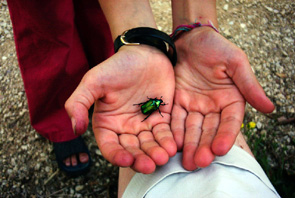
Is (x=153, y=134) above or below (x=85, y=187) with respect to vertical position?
above

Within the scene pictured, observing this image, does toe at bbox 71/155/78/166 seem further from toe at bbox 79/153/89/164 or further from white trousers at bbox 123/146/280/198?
white trousers at bbox 123/146/280/198

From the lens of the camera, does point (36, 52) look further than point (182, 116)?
Yes

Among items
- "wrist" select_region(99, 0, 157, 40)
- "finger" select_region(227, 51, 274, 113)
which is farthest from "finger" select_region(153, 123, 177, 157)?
"wrist" select_region(99, 0, 157, 40)

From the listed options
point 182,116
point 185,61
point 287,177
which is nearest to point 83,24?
point 185,61

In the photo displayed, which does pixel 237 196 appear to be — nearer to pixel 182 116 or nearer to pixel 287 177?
pixel 182 116

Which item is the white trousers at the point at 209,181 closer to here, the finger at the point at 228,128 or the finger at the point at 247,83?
the finger at the point at 228,128

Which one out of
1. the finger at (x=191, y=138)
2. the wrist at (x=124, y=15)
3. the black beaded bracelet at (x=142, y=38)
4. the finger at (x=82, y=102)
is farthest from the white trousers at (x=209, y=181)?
the wrist at (x=124, y=15)

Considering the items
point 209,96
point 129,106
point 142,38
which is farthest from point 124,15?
point 209,96
